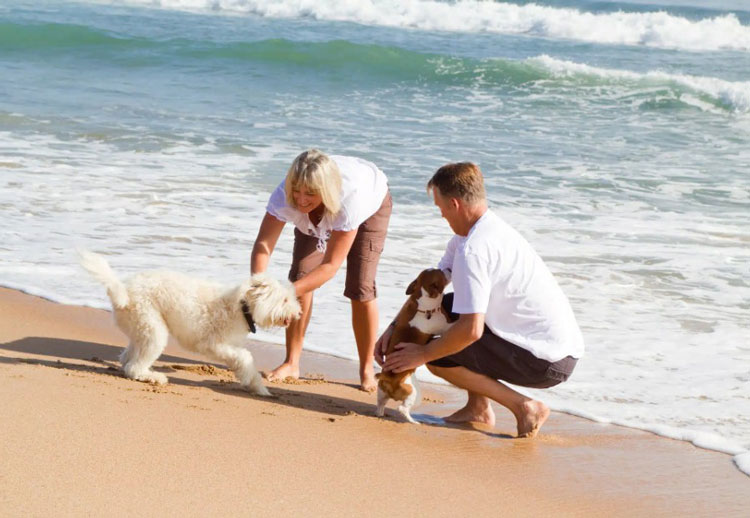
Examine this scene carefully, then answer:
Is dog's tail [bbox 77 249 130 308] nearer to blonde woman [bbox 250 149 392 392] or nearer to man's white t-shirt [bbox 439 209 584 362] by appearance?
blonde woman [bbox 250 149 392 392]

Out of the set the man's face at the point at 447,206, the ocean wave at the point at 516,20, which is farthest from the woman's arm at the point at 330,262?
the ocean wave at the point at 516,20

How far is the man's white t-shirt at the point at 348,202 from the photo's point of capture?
16.8ft

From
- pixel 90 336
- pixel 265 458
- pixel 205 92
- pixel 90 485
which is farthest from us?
pixel 205 92

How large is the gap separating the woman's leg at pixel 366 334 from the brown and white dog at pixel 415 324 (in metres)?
0.81

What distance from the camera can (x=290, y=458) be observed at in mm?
4031

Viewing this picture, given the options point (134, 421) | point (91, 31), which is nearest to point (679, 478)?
point (134, 421)

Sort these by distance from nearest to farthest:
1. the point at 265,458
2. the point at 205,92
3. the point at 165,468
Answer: the point at 165,468, the point at 265,458, the point at 205,92

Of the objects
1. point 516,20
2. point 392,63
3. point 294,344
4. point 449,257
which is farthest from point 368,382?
point 516,20

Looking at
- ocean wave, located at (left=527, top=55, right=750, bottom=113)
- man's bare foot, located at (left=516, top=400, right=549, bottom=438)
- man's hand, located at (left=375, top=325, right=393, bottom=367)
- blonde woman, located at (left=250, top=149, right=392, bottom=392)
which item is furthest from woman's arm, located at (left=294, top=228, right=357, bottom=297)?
ocean wave, located at (left=527, top=55, right=750, bottom=113)

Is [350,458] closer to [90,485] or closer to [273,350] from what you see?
[90,485]

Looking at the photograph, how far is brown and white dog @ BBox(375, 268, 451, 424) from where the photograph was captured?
15.2 ft

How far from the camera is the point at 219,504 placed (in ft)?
11.3

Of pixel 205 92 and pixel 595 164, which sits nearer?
pixel 595 164

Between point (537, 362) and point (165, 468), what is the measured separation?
1.91 metres
